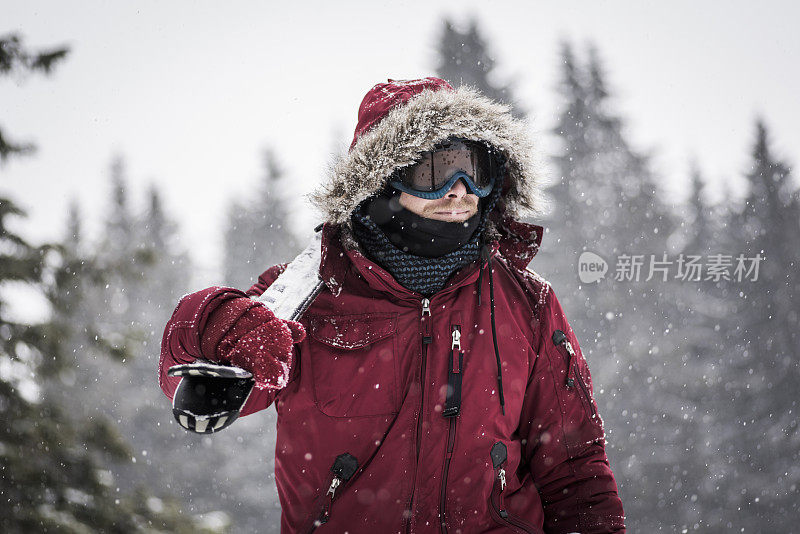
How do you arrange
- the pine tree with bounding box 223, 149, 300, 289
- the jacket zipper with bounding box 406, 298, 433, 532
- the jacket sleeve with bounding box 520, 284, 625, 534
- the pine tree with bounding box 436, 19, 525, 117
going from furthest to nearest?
the pine tree with bounding box 223, 149, 300, 289, the pine tree with bounding box 436, 19, 525, 117, the jacket sleeve with bounding box 520, 284, 625, 534, the jacket zipper with bounding box 406, 298, 433, 532

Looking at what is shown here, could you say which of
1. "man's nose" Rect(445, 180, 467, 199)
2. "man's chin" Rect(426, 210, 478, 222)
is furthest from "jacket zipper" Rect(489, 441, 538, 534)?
"man's nose" Rect(445, 180, 467, 199)

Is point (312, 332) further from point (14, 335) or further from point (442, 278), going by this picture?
point (14, 335)

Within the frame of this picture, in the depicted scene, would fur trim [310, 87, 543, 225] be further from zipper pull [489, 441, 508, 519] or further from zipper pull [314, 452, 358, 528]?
zipper pull [489, 441, 508, 519]

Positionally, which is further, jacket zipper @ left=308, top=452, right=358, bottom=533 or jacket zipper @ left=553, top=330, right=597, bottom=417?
jacket zipper @ left=553, top=330, right=597, bottom=417

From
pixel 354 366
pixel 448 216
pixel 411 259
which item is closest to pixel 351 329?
pixel 354 366

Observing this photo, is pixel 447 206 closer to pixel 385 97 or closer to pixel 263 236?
pixel 385 97

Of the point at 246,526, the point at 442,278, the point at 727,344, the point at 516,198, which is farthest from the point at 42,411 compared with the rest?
the point at 246,526

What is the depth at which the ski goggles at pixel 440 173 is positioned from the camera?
281cm

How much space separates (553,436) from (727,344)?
1742 centimetres

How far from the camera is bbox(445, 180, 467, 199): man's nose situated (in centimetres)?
282

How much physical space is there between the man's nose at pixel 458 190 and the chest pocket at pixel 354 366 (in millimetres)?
699

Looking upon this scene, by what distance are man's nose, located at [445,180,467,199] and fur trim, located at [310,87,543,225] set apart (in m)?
0.22

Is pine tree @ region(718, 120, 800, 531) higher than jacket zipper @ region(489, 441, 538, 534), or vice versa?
jacket zipper @ region(489, 441, 538, 534)

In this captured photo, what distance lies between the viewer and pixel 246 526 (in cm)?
2388
